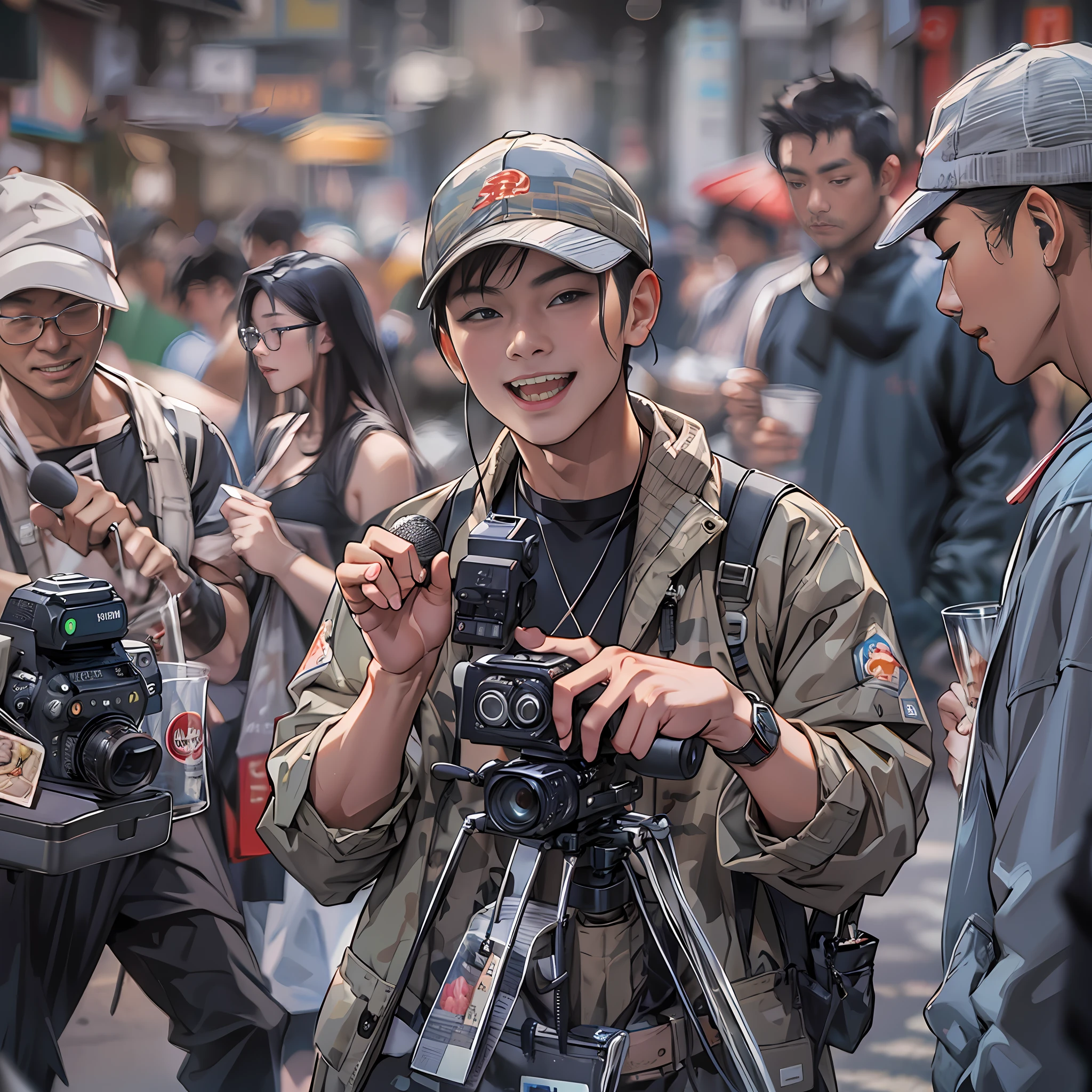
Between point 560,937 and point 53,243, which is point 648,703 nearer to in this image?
point 560,937

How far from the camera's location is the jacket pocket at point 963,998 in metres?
1.69

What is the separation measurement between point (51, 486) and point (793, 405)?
193 cm

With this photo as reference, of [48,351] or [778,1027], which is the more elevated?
[48,351]

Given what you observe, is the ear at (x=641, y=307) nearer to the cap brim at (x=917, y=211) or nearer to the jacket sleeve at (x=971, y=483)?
the cap brim at (x=917, y=211)

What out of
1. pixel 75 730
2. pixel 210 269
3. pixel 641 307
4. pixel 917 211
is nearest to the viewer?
pixel 917 211

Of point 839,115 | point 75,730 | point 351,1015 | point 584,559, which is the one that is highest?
point 839,115

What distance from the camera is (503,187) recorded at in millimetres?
2146

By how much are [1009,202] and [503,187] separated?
2.91 feet

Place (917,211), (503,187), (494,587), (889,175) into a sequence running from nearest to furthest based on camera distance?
1. (494,587)
2. (917,211)
3. (503,187)
4. (889,175)

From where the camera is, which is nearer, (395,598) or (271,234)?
(395,598)

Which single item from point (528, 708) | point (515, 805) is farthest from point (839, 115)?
point (515, 805)

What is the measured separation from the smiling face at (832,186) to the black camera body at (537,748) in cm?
156

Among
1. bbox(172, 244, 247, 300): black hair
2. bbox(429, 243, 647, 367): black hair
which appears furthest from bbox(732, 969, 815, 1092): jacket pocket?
bbox(172, 244, 247, 300): black hair

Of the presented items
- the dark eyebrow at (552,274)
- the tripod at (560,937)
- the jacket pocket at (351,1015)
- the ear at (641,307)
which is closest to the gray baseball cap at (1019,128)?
the ear at (641,307)
